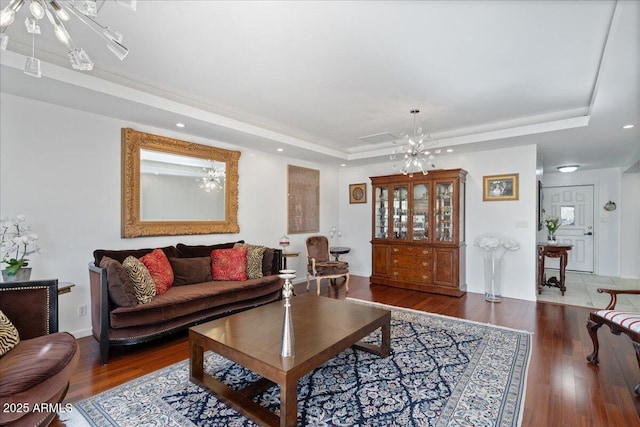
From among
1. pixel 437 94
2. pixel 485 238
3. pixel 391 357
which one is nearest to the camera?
pixel 391 357

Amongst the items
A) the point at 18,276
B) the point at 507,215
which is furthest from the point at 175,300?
the point at 507,215

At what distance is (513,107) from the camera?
3.78 meters

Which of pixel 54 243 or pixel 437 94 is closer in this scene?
pixel 54 243

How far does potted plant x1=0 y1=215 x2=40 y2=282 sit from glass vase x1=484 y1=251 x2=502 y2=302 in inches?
221

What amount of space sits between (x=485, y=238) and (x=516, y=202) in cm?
76

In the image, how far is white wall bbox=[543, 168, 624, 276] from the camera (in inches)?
264

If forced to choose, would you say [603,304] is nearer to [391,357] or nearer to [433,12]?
[391,357]

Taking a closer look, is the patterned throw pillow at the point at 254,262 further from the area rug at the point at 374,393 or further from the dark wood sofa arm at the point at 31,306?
the dark wood sofa arm at the point at 31,306

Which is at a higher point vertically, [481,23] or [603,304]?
[481,23]

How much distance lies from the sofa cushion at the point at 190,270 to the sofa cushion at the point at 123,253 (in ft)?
0.49

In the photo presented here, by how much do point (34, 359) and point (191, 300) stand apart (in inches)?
59.1

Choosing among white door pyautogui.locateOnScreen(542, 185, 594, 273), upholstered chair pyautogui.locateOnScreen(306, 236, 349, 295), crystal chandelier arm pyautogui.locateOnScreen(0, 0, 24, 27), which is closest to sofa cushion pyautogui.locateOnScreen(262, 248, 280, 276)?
upholstered chair pyautogui.locateOnScreen(306, 236, 349, 295)

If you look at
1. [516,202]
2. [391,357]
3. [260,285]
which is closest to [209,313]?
[260,285]

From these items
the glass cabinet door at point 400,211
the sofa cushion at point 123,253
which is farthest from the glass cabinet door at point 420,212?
the sofa cushion at point 123,253
